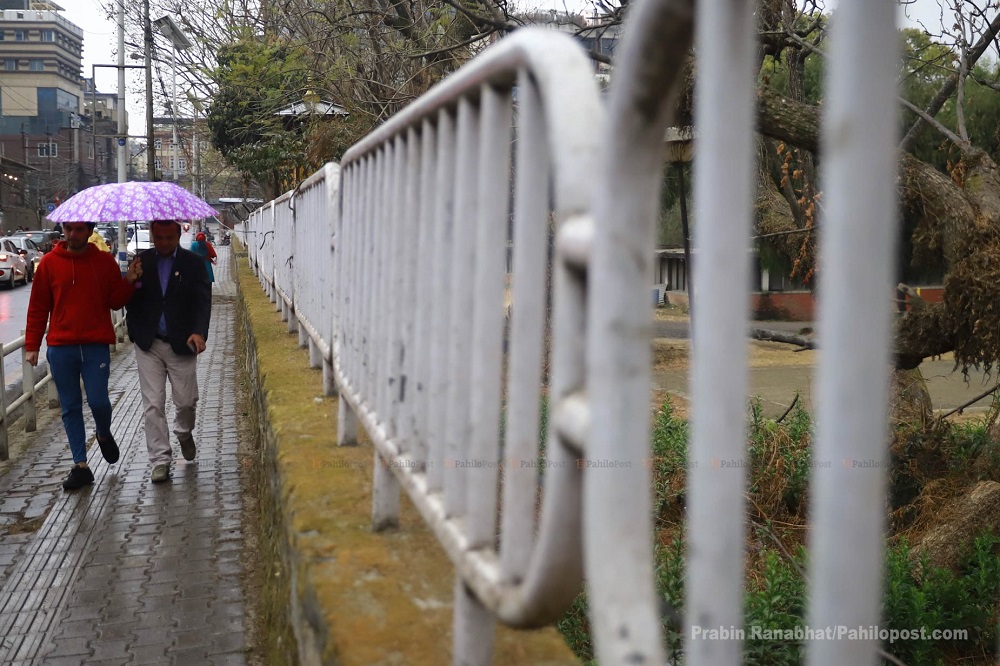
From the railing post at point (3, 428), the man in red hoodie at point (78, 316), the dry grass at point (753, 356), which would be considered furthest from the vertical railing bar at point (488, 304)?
the dry grass at point (753, 356)

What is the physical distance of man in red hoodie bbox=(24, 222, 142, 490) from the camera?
6.63 metres

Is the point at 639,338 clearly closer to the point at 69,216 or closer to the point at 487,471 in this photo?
the point at 487,471

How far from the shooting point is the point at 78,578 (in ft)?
16.3

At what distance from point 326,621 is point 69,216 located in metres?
5.04

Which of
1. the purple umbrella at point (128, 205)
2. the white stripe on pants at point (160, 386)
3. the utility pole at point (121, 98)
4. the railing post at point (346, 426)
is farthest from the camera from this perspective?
the utility pole at point (121, 98)

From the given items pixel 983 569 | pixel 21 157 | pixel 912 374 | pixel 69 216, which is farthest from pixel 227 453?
pixel 21 157

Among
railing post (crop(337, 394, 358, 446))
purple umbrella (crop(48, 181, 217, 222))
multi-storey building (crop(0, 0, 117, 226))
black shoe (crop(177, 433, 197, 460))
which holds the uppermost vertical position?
multi-storey building (crop(0, 0, 117, 226))

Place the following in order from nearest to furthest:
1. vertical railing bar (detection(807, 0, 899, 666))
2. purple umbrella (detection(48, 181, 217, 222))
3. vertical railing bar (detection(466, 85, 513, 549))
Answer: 1. vertical railing bar (detection(807, 0, 899, 666))
2. vertical railing bar (detection(466, 85, 513, 549))
3. purple umbrella (detection(48, 181, 217, 222))

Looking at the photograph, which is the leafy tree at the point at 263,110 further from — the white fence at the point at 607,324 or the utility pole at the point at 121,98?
the white fence at the point at 607,324

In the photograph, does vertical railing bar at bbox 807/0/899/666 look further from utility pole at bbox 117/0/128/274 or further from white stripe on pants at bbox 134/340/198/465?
utility pole at bbox 117/0/128/274

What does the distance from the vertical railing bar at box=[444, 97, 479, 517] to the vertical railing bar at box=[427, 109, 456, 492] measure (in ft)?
0.25

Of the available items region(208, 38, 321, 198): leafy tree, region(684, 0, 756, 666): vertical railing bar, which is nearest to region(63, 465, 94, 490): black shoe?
region(208, 38, 321, 198): leafy tree

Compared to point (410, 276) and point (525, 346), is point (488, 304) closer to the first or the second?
point (525, 346)

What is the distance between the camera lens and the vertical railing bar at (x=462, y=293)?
1.85 m
